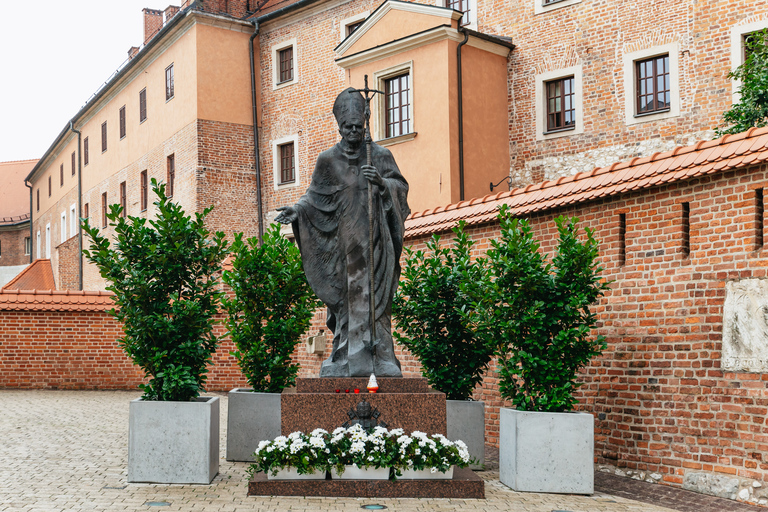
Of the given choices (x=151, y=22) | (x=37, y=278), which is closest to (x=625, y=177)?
(x=151, y=22)

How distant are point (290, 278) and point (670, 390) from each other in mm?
4152

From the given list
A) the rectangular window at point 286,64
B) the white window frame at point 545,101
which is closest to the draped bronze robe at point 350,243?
the white window frame at point 545,101

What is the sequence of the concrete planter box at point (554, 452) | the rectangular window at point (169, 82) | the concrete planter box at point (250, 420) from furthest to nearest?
the rectangular window at point (169, 82) → the concrete planter box at point (250, 420) → the concrete planter box at point (554, 452)

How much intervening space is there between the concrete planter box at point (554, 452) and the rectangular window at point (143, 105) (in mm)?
25661

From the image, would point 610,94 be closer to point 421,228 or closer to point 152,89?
point 421,228

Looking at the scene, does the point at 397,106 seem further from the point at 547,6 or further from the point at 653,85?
the point at 653,85

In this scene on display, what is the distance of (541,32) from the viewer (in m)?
20.1

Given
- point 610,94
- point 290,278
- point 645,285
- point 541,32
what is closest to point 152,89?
point 541,32

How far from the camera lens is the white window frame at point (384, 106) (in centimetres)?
1945

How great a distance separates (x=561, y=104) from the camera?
65.9ft

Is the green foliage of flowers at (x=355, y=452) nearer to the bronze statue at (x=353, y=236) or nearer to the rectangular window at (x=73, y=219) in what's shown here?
the bronze statue at (x=353, y=236)

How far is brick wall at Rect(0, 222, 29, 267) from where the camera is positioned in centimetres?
5506

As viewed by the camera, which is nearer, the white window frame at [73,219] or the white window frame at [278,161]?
the white window frame at [278,161]

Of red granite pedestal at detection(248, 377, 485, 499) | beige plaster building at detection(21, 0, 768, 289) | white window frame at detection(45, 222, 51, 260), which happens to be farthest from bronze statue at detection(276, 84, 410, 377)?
white window frame at detection(45, 222, 51, 260)
